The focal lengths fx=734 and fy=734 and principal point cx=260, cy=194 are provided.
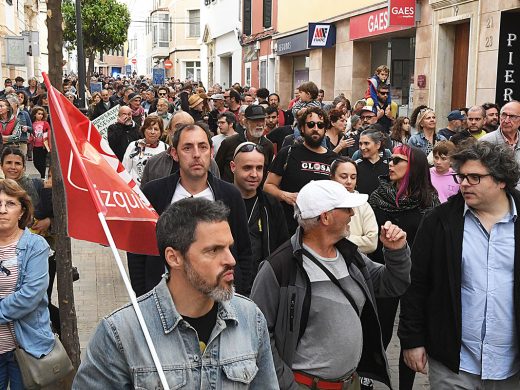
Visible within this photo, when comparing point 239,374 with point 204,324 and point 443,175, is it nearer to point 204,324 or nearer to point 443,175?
point 204,324

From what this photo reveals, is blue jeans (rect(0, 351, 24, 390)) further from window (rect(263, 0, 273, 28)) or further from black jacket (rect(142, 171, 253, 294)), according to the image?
window (rect(263, 0, 273, 28))

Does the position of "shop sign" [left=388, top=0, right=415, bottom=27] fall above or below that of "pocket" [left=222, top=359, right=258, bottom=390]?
above

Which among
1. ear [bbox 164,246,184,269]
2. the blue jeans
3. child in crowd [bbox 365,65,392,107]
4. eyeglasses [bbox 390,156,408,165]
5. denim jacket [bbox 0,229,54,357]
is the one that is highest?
child in crowd [bbox 365,65,392,107]

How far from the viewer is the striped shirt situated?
4.35 m

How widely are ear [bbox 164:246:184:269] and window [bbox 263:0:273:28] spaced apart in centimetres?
3220

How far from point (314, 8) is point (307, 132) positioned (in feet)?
66.9

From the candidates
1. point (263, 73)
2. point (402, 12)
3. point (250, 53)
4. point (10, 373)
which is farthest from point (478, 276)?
point (250, 53)

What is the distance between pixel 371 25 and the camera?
19688 millimetres

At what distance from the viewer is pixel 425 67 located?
16.5 m

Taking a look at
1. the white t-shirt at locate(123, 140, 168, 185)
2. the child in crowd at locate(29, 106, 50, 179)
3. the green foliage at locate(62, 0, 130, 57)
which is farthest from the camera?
the green foliage at locate(62, 0, 130, 57)

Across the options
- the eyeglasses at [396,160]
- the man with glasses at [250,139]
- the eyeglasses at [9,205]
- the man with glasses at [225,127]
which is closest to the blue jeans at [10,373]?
the eyeglasses at [9,205]

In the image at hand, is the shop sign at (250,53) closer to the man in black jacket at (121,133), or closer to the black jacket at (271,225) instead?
the man in black jacket at (121,133)

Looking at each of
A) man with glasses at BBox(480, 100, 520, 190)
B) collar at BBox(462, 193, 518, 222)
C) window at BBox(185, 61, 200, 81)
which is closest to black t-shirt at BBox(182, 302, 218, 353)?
collar at BBox(462, 193, 518, 222)

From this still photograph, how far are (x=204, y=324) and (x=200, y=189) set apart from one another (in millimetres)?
2123
